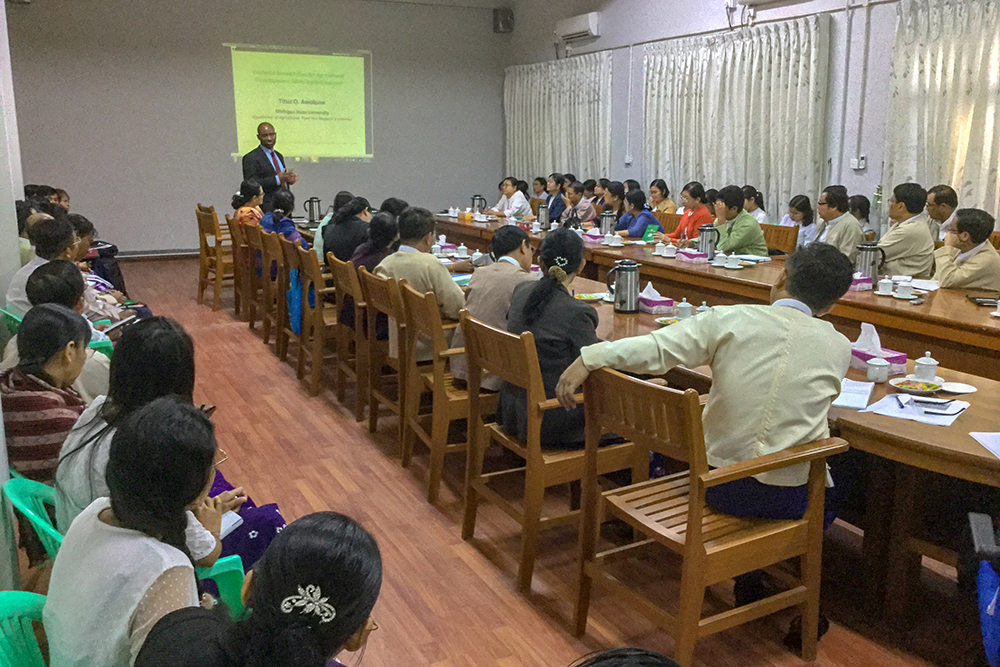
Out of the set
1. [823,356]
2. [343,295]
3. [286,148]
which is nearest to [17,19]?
[286,148]

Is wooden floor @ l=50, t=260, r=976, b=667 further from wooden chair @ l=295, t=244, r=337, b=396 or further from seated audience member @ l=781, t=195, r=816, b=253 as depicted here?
seated audience member @ l=781, t=195, r=816, b=253

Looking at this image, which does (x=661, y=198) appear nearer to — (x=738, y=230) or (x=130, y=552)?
(x=738, y=230)

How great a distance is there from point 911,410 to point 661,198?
19.1ft

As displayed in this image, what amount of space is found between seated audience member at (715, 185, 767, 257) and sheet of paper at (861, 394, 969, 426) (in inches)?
126

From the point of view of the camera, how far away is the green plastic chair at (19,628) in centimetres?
131

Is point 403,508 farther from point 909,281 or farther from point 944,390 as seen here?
point 909,281

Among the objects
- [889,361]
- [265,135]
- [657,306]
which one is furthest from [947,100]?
[265,135]

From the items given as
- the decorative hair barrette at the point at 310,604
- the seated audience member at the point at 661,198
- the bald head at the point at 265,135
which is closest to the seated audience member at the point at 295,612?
the decorative hair barrette at the point at 310,604

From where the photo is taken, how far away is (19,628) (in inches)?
52.9

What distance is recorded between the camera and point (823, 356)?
206 centimetres

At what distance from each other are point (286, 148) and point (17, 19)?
2998 millimetres

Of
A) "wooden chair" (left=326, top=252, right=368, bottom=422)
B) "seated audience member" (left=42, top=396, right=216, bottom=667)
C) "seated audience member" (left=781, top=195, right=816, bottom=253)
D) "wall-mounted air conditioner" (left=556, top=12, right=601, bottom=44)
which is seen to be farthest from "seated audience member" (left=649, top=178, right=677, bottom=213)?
"seated audience member" (left=42, top=396, right=216, bottom=667)

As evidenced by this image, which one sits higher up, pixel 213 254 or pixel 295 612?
pixel 295 612

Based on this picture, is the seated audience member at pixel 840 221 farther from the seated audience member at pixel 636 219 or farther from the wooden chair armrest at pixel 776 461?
the wooden chair armrest at pixel 776 461
